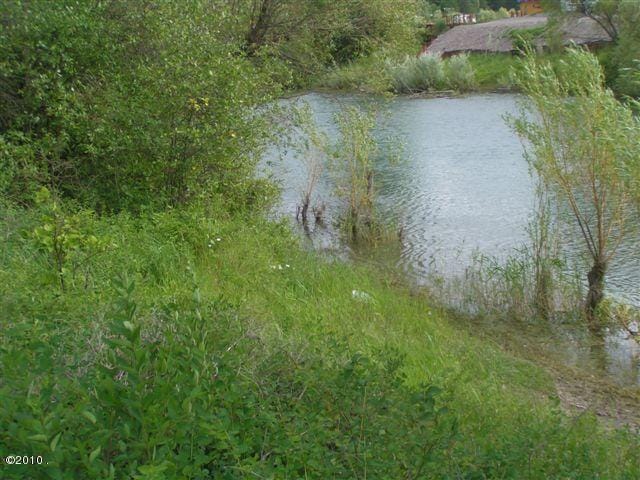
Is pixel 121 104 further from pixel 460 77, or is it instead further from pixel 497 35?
pixel 497 35

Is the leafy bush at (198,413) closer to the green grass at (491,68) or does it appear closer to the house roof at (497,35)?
the green grass at (491,68)

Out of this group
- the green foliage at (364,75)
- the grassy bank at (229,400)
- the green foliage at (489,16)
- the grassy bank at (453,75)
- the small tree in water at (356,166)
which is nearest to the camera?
the grassy bank at (229,400)

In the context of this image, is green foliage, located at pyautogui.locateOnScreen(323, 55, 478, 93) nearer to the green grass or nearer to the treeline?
the green grass

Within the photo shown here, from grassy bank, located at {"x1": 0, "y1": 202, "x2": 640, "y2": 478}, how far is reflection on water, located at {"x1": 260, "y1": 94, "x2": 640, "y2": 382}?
3509 millimetres

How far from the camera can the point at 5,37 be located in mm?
9727

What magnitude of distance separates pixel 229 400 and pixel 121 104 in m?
6.83

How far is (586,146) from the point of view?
375 inches

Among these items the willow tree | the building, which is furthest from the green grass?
the willow tree

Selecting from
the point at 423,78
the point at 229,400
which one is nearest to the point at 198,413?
the point at 229,400

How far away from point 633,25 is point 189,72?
3023cm

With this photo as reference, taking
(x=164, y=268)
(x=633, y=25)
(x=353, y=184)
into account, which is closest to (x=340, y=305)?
(x=164, y=268)

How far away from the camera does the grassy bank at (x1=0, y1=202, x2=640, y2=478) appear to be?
3346 millimetres

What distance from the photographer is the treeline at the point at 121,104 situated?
9719mm

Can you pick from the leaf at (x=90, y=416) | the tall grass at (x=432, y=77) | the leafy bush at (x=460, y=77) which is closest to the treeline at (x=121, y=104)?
the leaf at (x=90, y=416)
